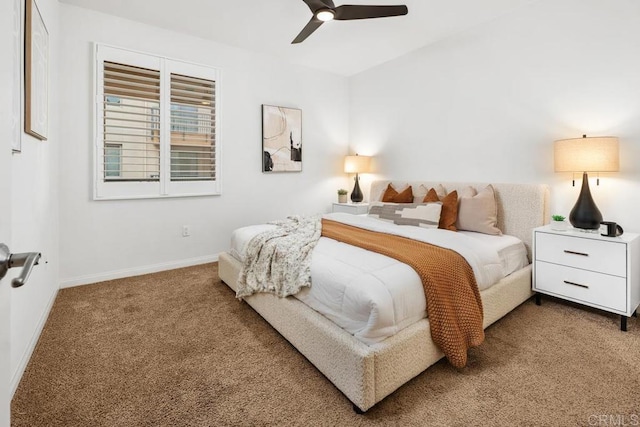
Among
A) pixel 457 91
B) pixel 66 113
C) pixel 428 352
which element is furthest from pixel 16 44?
pixel 457 91

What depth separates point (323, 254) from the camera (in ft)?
7.08

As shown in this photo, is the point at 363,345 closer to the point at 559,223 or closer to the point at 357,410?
the point at 357,410

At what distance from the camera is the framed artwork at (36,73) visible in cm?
193

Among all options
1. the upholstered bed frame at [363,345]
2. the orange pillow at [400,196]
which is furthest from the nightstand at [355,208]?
the upholstered bed frame at [363,345]

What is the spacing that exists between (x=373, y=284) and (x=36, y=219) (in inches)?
90.8

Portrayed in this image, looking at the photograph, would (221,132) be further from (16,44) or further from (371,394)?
(371,394)

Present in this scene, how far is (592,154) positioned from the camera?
94.1 inches

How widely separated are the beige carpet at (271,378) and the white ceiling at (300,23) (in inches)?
107

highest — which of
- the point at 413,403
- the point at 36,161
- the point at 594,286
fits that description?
the point at 36,161

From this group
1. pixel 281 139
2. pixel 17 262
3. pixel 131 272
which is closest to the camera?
pixel 17 262

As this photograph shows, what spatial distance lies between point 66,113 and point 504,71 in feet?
13.6

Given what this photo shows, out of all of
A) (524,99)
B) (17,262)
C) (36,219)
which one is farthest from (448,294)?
(36,219)

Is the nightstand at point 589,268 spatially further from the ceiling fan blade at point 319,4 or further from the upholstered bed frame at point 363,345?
the ceiling fan blade at point 319,4

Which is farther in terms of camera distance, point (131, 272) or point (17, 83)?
point (131, 272)
